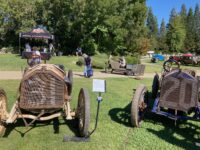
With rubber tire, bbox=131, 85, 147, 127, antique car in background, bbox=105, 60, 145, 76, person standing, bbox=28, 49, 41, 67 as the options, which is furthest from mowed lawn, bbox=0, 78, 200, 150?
antique car in background, bbox=105, 60, 145, 76

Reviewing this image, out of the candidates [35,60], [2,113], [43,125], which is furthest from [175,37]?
[2,113]

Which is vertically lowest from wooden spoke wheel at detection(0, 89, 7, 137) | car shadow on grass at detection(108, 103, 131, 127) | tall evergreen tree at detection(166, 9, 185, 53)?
car shadow on grass at detection(108, 103, 131, 127)

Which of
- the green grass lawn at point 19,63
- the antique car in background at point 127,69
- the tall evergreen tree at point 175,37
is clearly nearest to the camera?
the antique car in background at point 127,69

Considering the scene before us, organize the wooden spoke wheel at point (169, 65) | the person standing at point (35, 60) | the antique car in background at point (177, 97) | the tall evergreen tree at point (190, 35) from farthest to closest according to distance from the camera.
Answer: the tall evergreen tree at point (190, 35), the person standing at point (35, 60), the wooden spoke wheel at point (169, 65), the antique car in background at point (177, 97)

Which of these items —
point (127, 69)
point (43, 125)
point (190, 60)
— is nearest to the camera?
point (43, 125)

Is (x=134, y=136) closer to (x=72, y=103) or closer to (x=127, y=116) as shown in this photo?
(x=127, y=116)

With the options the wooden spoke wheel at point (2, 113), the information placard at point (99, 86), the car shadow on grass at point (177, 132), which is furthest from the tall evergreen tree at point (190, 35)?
the wooden spoke wheel at point (2, 113)

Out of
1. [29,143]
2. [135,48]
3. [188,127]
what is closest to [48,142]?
[29,143]

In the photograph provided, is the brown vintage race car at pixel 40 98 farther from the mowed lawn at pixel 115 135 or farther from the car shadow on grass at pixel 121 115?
the car shadow on grass at pixel 121 115

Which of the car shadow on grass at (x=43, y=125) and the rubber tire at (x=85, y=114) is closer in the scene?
the rubber tire at (x=85, y=114)

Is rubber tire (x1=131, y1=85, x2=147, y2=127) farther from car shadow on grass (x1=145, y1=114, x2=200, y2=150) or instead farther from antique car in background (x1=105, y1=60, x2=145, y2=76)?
antique car in background (x1=105, y1=60, x2=145, y2=76)

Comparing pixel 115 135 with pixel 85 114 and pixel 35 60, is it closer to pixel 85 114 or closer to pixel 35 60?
pixel 85 114

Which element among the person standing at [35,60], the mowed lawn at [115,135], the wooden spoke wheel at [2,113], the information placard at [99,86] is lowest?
the mowed lawn at [115,135]

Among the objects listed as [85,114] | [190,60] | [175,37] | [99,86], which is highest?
[175,37]
